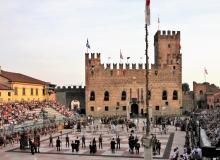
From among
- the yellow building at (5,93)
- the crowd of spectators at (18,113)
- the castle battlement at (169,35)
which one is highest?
the castle battlement at (169,35)

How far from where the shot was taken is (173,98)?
250ft

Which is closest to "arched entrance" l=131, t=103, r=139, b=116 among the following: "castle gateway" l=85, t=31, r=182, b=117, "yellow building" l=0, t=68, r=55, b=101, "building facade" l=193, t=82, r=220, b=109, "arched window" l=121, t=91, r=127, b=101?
"castle gateway" l=85, t=31, r=182, b=117

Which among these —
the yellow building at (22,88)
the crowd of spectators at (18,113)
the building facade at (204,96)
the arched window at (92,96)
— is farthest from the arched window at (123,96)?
the building facade at (204,96)

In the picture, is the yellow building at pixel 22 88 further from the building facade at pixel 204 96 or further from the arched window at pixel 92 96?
the building facade at pixel 204 96

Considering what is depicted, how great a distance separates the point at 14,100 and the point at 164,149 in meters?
27.5

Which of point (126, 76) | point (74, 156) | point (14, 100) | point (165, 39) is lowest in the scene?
point (74, 156)

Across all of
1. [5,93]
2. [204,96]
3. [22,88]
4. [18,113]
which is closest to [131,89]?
[22,88]

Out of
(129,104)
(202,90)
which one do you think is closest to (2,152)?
(129,104)

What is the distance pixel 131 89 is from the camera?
76062 mm

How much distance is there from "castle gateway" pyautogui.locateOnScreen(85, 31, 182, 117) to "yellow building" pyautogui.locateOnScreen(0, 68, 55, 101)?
1006 centimetres

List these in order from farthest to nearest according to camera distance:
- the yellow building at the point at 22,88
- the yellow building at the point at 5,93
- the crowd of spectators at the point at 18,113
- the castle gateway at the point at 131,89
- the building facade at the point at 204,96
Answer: the building facade at the point at 204,96
the castle gateway at the point at 131,89
the yellow building at the point at 22,88
the yellow building at the point at 5,93
the crowd of spectators at the point at 18,113

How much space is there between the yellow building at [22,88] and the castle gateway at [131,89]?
A: 33.0ft

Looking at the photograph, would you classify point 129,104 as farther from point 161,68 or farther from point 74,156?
point 74,156

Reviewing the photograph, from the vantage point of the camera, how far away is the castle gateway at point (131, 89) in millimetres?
75812
